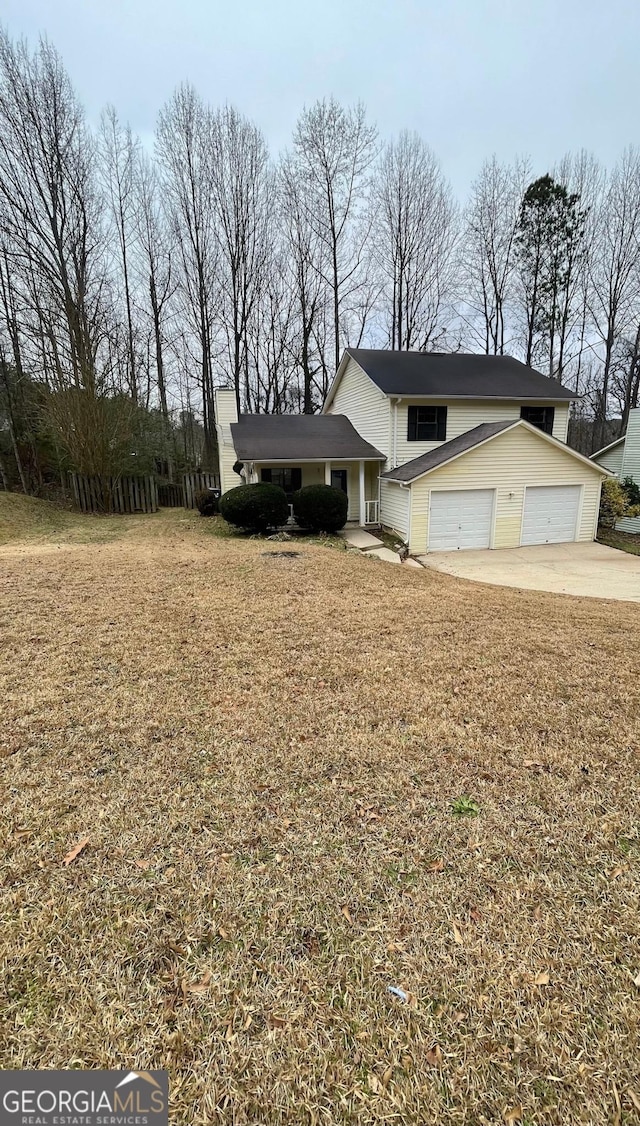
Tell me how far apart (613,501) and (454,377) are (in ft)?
22.8

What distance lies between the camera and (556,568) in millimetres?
11602

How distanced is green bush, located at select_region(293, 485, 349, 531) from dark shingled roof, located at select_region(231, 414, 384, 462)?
133 centimetres

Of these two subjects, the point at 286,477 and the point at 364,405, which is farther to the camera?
the point at 364,405

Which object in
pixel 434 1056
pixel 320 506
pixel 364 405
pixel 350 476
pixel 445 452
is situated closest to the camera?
pixel 434 1056

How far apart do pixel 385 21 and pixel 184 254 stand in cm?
1410

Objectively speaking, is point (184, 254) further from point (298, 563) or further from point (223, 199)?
point (298, 563)

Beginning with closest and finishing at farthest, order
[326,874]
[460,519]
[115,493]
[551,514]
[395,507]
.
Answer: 1. [326,874]
2. [460,519]
3. [551,514]
4. [395,507]
5. [115,493]

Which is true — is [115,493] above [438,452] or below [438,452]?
below

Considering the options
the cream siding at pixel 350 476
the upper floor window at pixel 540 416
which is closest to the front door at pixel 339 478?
the cream siding at pixel 350 476

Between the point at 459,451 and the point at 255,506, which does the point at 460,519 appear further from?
the point at 255,506

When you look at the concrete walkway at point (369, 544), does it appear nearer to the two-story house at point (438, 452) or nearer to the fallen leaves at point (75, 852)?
the two-story house at point (438, 452)

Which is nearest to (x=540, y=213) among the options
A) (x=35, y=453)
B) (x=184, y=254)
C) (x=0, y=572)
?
(x=184, y=254)

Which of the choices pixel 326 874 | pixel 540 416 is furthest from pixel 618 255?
pixel 326 874

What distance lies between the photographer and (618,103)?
1645 centimetres
